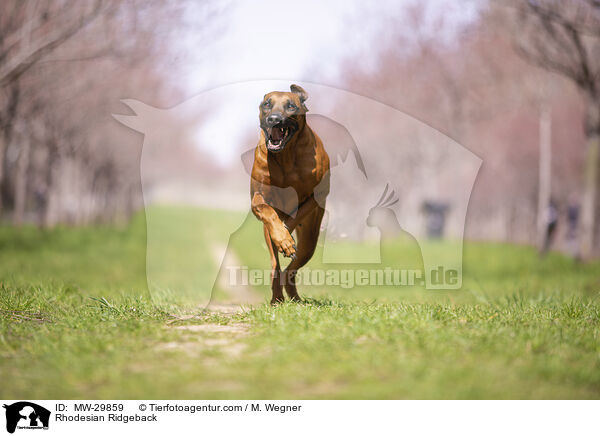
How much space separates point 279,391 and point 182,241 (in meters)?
24.0

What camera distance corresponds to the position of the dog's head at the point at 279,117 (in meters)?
5.10

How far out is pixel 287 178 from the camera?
5.48 metres

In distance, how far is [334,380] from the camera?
332 cm

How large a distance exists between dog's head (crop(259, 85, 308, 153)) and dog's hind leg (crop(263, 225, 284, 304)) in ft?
3.09

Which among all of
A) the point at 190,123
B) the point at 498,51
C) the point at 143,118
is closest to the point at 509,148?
the point at 498,51

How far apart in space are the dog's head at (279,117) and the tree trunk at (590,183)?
1087 cm


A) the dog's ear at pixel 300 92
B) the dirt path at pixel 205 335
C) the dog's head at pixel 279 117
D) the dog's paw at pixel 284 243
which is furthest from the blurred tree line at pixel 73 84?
the dirt path at pixel 205 335

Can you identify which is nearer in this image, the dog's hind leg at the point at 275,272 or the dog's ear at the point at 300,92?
the dog's ear at the point at 300,92

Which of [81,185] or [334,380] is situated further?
[81,185]

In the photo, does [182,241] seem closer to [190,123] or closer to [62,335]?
[190,123]

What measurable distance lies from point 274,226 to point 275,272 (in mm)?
741
